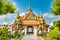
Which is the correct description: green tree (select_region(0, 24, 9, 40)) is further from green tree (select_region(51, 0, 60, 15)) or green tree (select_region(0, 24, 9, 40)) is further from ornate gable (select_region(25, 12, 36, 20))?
green tree (select_region(51, 0, 60, 15))

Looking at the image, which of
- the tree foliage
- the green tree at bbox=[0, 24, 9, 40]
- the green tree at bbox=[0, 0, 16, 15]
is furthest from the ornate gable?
the tree foliage

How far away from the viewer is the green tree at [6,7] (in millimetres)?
14680

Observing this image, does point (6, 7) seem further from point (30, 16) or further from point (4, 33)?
point (30, 16)

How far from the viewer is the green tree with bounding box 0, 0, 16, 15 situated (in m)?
14.7

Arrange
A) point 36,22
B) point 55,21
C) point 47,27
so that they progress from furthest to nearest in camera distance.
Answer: point 36,22
point 47,27
point 55,21

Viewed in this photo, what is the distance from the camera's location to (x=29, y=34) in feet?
54.2

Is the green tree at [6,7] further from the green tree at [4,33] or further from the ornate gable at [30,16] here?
the ornate gable at [30,16]

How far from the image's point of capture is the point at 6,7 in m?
15.0

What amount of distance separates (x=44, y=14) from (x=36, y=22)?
1.20 meters

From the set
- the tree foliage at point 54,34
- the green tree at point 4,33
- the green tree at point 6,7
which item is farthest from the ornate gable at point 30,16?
the tree foliage at point 54,34

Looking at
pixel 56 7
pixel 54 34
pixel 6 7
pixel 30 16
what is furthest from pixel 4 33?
pixel 30 16

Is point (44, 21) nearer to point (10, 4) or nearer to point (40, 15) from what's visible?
point (40, 15)

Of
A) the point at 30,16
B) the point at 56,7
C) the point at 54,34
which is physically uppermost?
the point at 56,7

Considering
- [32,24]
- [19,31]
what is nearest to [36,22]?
[32,24]
